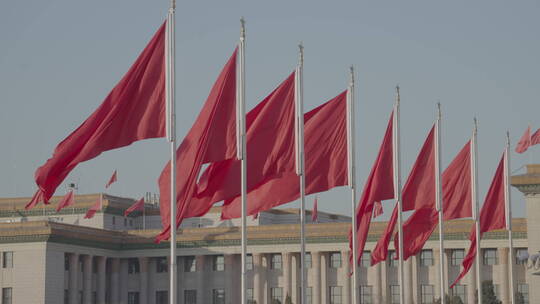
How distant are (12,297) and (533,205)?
35.6m

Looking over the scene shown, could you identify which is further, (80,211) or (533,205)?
(80,211)

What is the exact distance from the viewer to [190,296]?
309ft

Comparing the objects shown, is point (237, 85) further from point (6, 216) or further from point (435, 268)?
point (6, 216)

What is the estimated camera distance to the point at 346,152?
40.4 meters

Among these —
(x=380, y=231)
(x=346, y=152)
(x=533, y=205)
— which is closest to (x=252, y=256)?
(x=380, y=231)

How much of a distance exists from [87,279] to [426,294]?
24.5m

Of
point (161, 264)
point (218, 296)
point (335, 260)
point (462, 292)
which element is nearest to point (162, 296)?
point (161, 264)

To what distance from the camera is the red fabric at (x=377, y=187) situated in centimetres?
4253

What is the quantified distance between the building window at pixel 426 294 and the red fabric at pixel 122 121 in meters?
57.6

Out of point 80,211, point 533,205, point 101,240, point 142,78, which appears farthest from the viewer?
point 80,211

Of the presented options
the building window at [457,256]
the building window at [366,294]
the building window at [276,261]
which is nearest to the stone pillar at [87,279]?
the building window at [276,261]

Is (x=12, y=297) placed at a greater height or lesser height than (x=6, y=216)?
lesser

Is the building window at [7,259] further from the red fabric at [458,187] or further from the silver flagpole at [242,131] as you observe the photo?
the silver flagpole at [242,131]

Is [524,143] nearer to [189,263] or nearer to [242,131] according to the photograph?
[242,131]
